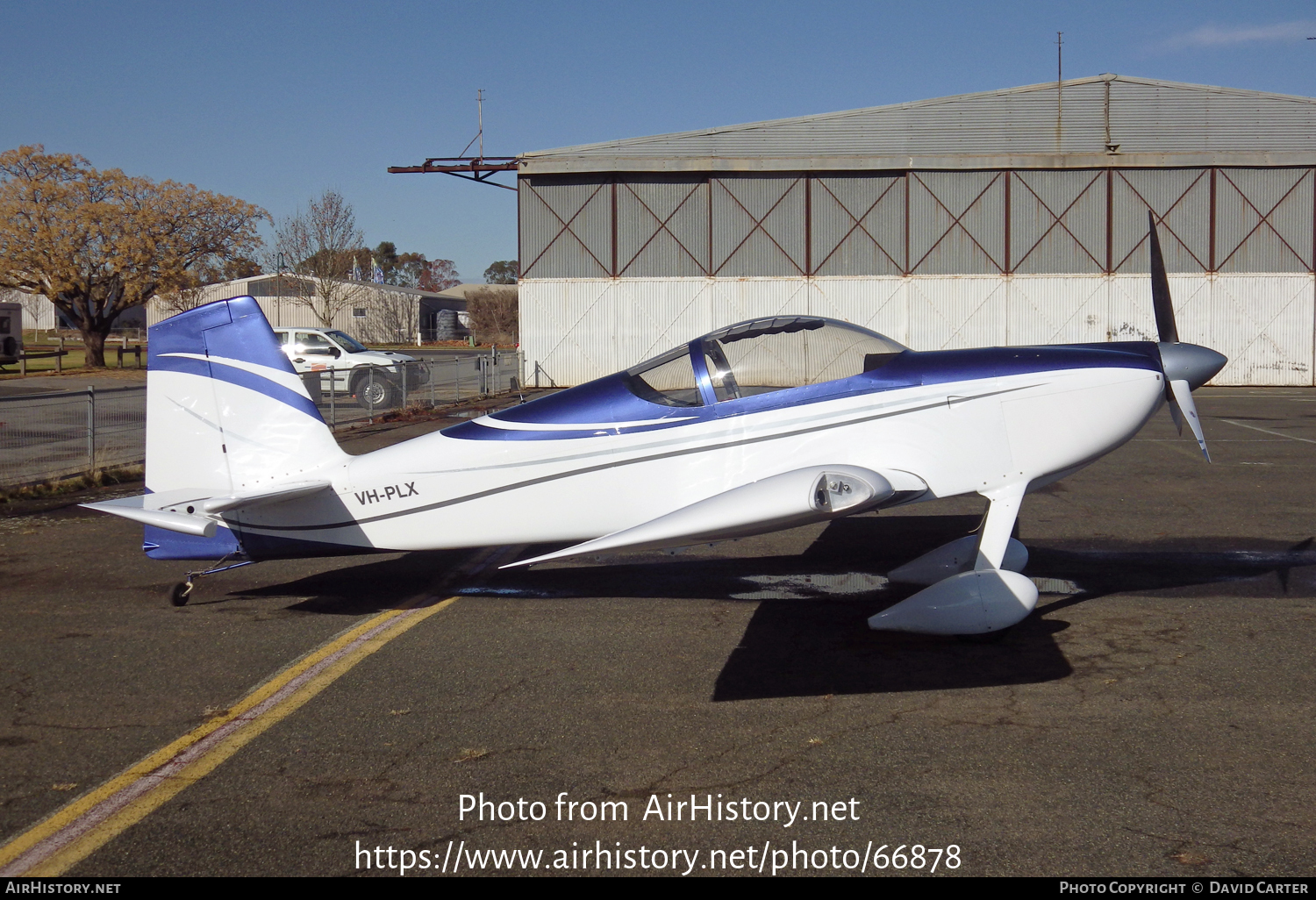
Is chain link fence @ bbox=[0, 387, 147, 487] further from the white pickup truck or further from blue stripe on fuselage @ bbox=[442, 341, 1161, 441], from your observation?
blue stripe on fuselage @ bbox=[442, 341, 1161, 441]

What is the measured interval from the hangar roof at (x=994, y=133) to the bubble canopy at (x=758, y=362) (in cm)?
2499

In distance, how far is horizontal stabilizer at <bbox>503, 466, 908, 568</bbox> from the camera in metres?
5.46

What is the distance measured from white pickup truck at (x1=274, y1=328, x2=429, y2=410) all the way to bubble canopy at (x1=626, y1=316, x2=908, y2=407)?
15731 millimetres

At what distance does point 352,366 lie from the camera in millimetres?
25719

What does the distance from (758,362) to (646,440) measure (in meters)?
0.87

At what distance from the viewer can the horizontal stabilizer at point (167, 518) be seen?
240 inches

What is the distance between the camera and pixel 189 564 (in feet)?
27.8

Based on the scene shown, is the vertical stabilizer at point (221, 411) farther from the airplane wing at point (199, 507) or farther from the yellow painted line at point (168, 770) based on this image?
the yellow painted line at point (168, 770)

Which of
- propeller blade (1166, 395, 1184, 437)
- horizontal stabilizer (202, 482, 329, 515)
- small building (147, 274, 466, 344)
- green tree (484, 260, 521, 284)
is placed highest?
green tree (484, 260, 521, 284)

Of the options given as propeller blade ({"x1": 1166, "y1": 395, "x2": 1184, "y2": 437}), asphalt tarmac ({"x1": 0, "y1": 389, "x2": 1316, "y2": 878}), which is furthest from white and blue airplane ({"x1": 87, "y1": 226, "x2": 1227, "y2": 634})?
asphalt tarmac ({"x1": 0, "y1": 389, "x2": 1316, "y2": 878})

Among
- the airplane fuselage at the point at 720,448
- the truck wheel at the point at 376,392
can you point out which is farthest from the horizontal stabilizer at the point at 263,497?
the truck wheel at the point at 376,392

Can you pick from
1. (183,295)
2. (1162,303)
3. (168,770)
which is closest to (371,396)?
(1162,303)

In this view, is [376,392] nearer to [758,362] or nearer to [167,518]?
[167,518]

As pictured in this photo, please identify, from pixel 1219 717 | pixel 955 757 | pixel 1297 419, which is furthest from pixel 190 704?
pixel 1297 419
